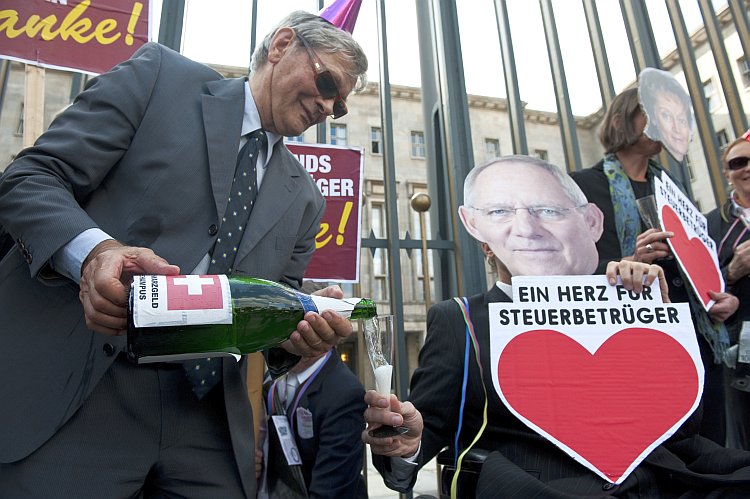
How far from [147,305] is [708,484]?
1.29 m

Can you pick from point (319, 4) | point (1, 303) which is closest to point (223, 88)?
point (1, 303)

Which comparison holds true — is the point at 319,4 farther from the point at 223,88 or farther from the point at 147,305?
the point at 147,305

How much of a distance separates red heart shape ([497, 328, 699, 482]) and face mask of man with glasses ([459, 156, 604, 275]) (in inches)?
13.3

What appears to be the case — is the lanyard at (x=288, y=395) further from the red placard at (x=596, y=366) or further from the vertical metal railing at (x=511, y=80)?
the vertical metal railing at (x=511, y=80)

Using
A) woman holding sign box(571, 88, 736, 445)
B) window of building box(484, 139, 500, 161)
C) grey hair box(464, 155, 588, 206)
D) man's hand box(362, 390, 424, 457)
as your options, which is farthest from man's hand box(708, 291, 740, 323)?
window of building box(484, 139, 500, 161)

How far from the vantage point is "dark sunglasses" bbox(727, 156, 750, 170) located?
240 centimetres

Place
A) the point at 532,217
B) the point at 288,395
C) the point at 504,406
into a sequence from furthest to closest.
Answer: the point at 288,395 < the point at 532,217 < the point at 504,406

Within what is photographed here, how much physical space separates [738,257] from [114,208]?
2.32 metres

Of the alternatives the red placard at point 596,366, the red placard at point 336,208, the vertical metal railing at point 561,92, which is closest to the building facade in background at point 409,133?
the vertical metal railing at point 561,92

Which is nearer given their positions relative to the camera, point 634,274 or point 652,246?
point 634,274

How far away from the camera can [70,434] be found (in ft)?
3.45

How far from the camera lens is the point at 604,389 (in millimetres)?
1479

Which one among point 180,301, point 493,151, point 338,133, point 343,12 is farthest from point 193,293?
point 493,151

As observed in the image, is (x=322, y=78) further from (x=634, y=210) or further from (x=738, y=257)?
(x=738, y=257)
